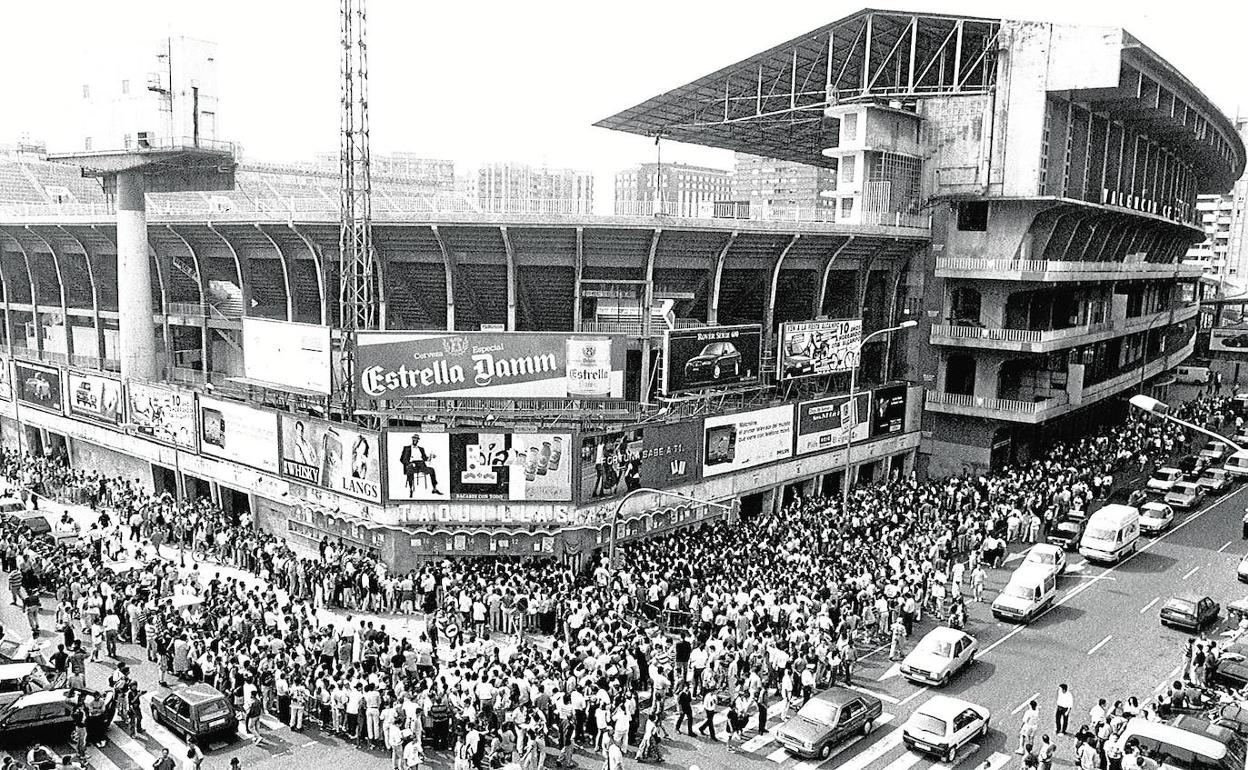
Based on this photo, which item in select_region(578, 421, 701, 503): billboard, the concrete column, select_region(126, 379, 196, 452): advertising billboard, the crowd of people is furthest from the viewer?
the concrete column

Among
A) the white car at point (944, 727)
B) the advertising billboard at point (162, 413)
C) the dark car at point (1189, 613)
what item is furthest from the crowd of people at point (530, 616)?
the dark car at point (1189, 613)

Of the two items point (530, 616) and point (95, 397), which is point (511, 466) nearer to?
point (530, 616)

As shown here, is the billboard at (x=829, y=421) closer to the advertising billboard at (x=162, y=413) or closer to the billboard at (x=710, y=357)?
the billboard at (x=710, y=357)

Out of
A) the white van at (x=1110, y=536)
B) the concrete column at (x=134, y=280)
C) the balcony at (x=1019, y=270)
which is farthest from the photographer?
the balcony at (x=1019, y=270)

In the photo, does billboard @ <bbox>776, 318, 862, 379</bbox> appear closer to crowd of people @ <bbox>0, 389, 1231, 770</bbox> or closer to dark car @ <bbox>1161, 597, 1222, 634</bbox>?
crowd of people @ <bbox>0, 389, 1231, 770</bbox>

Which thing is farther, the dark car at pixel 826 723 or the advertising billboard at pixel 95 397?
the advertising billboard at pixel 95 397

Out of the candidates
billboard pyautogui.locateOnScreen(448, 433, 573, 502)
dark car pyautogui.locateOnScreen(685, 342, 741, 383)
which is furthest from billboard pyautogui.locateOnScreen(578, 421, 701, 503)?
dark car pyautogui.locateOnScreen(685, 342, 741, 383)
